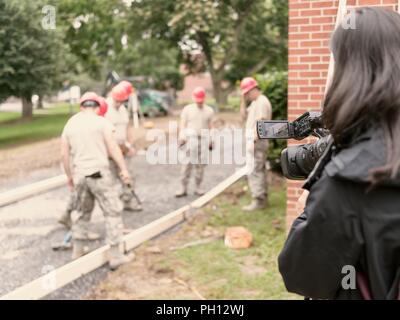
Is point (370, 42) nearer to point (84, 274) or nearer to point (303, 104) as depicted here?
point (303, 104)

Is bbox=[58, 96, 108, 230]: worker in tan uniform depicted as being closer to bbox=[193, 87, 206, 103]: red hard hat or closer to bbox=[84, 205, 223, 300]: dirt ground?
bbox=[84, 205, 223, 300]: dirt ground

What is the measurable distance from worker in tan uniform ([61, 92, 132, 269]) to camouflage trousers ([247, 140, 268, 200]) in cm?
263

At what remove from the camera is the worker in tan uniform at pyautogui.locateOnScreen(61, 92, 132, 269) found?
16.7 ft

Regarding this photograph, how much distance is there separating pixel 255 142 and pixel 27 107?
157 inches

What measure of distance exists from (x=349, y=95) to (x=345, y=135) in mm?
115

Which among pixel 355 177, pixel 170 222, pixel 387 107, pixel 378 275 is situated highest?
pixel 387 107

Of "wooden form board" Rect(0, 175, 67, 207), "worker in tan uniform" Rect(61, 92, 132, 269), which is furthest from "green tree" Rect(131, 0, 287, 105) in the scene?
"worker in tan uniform" Rect(61, 92, 132, 269)

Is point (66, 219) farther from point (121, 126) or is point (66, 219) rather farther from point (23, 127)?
point (23, 127)

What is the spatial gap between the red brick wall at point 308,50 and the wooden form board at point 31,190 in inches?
146

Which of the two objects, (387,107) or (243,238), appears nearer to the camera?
(387,107)

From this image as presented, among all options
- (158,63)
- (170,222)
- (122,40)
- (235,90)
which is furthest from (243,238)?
(158,63)

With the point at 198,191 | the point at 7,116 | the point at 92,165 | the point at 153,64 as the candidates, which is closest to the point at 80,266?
the point at 92,165

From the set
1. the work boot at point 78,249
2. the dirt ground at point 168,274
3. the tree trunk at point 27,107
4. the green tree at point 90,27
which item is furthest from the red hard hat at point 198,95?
the tree trunk at point 27,107

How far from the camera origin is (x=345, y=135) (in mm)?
1468
